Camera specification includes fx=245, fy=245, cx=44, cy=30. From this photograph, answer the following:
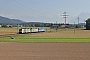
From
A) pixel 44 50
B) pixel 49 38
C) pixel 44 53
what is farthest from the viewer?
pixel 49 38

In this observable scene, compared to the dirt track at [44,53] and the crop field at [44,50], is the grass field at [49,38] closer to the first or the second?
the crop field at [44,50]

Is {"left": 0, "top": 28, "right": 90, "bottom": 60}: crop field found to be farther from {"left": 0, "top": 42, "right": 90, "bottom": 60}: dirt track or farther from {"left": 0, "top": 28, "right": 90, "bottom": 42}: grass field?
{"left": 0, "top": 28, "right": 90, "bottom": 42}: grass field

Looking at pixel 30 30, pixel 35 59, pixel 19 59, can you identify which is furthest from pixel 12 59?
pixel 30 30

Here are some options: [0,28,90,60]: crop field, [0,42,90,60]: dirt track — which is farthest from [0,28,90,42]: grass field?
[0,42,90,60]: dirt track

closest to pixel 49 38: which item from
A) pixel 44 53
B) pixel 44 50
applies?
pixel 44 50

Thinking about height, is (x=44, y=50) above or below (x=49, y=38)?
above

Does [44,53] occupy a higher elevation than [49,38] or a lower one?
higher

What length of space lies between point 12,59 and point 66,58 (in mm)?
3820

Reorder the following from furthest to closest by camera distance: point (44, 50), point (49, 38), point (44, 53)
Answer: point (49, 38) < point (44, 50) < point (44, 53)

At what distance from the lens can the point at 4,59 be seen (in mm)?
16672

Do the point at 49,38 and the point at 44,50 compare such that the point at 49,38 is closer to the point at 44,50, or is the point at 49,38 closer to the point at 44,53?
the point at 44,50

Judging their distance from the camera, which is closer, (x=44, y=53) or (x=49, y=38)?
(x=44, y=53)

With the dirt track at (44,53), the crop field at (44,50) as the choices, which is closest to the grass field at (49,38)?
the crop field at (44,50)

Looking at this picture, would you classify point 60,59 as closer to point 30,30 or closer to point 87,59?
point 87,59
